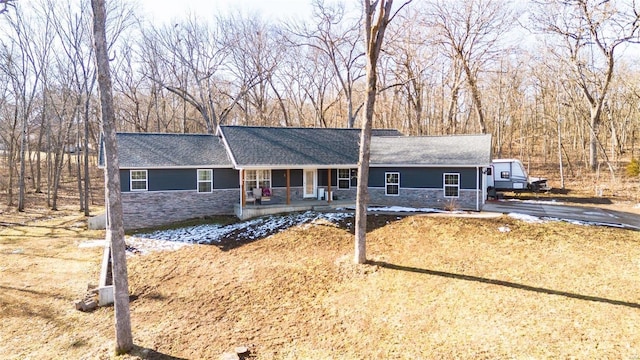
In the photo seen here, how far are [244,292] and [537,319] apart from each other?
21.4 feet

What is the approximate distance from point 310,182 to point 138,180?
317 inches

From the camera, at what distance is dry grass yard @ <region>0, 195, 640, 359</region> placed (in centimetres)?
633

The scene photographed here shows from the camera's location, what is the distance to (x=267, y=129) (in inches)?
786

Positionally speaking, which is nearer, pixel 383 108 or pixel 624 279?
pixel 624 279

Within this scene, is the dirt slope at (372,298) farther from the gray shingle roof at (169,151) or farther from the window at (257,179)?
the window at (257,179)

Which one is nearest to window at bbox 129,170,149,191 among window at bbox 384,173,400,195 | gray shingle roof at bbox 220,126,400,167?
gray shingle roof at bbox 220,126,400,167

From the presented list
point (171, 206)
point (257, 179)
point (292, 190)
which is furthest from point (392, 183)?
point (171, 206)

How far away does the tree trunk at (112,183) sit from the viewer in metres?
6.25

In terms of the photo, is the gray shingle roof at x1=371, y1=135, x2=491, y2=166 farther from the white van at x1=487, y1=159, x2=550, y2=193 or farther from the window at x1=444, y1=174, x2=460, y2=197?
the white van at x1=487, y1=159, x2=550, y2=193

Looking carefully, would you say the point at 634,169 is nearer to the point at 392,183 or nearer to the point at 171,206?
the point at 392,183

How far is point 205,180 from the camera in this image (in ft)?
56.3

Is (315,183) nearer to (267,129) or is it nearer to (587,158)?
(267,129)

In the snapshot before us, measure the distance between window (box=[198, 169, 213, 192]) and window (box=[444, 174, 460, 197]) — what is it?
36.5 feet

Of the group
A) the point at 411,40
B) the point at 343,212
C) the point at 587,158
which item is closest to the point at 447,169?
the point at 343,212
